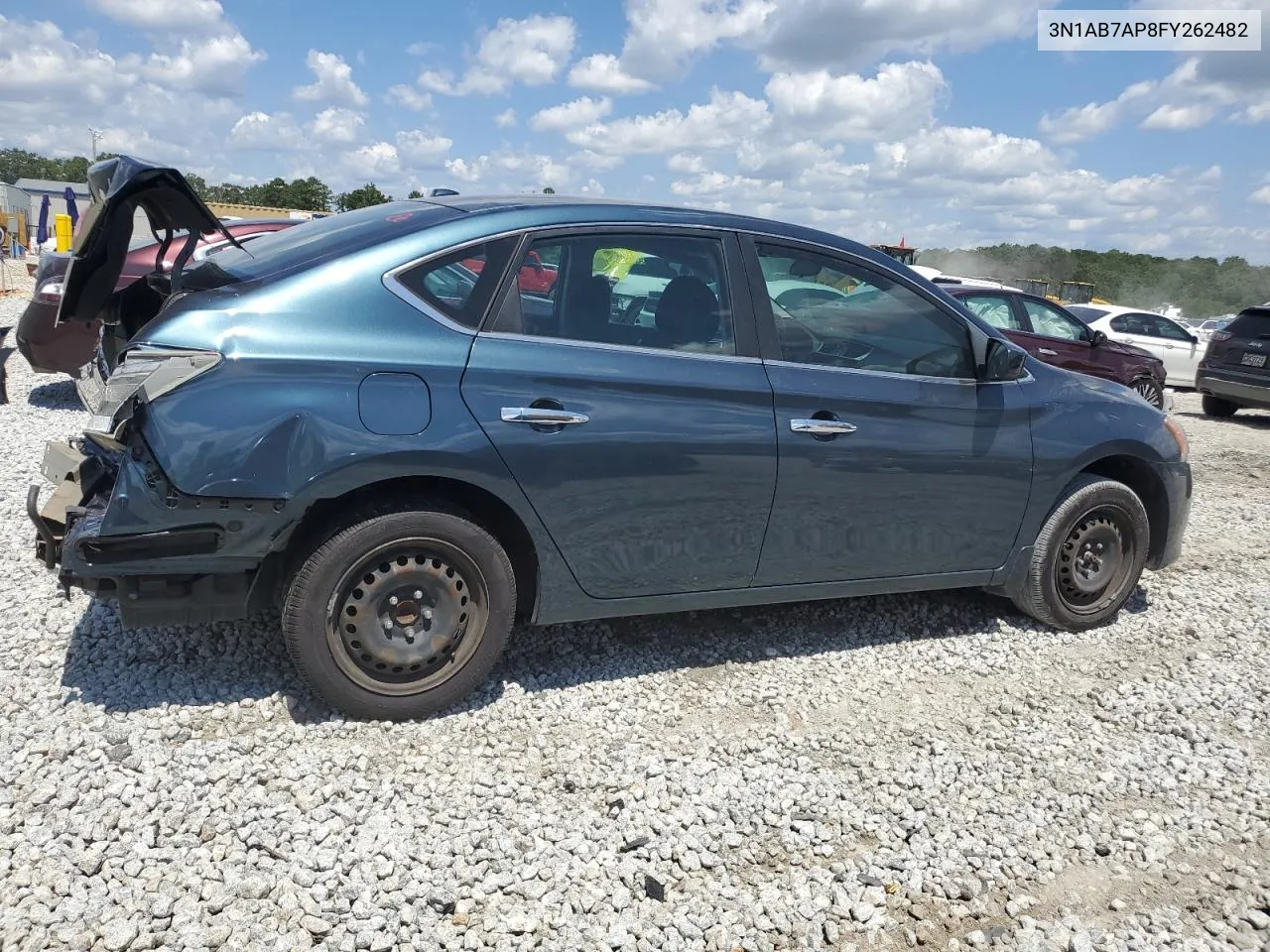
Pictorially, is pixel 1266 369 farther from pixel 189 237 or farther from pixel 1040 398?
pixel 189 237

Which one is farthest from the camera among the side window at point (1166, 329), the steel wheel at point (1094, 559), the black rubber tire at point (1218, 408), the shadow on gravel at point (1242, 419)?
the side window at point (1166, 329)

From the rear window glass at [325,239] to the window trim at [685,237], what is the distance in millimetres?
336

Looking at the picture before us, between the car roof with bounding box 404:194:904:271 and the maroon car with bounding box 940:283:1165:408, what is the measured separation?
7678mm

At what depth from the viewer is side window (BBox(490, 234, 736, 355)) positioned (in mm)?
3436

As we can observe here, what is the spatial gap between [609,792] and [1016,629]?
256 centimetres

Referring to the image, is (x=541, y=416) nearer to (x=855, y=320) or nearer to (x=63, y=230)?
(x=855, y=320)

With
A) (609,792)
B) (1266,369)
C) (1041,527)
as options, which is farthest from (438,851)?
(1266,369)

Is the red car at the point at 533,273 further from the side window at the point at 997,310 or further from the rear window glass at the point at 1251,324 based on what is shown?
the rear window glass at the point at 1251,324

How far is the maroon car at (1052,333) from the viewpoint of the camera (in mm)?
11359

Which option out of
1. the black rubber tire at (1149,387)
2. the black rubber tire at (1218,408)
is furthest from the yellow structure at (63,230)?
the black rubber tire at (1218,408)

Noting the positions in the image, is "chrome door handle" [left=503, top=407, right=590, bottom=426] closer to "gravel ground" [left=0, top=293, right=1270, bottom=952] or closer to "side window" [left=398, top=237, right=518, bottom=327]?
"side window" [left=398, top=237, right=518, bottom=327]

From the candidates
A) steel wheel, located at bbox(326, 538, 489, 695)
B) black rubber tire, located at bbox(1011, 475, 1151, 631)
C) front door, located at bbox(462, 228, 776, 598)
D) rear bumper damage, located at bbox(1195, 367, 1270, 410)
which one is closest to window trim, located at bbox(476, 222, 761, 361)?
front door, located at bbox(462, 228, 776, 598)

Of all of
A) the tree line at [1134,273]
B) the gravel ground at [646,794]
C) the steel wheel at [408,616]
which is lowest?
the gravel ground at [646,794]

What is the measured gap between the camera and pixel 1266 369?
12516 millimetres
